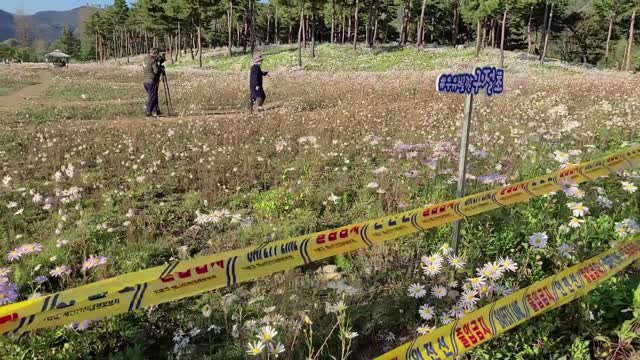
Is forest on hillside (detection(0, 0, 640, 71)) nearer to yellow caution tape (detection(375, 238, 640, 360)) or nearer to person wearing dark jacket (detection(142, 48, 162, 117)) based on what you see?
person wearing dark jacket (detection(142, 48, 162, 117))

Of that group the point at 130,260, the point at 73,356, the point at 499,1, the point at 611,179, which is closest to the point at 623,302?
the point at 611,179

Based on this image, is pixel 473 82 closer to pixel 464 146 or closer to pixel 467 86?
pixel 467 86

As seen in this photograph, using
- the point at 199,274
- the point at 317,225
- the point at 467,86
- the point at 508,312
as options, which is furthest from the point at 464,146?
the point at 199,274

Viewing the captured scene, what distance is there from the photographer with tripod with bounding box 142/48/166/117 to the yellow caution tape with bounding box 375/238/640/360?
13891mm

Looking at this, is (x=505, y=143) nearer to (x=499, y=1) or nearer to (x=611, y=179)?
(x=611, y=179)

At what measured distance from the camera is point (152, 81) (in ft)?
48.4

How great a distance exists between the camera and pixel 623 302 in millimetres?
3281

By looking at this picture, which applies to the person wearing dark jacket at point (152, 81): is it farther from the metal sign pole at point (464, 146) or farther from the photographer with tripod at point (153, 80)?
the metal sign pole at point (464, 146)

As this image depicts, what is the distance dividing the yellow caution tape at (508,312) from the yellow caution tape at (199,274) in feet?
2.09

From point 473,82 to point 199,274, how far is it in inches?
115

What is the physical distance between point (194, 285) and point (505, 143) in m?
6.49

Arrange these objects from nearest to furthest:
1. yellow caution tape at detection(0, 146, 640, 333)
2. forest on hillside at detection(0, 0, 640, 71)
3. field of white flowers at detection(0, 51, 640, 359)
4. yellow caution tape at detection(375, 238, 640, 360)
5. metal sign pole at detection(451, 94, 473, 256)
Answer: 1. yellow caution tape at detection(0, 146, 640, 333)
2. yellow caution tape at detection(375, 238, 640, 360)
3. field of white flowers at detection(0, 51, 640, 359)
4. metal sign pole at detection(451, 94, 473, 256)
5. forest on hillside at detection(0, 0, 640, 71)

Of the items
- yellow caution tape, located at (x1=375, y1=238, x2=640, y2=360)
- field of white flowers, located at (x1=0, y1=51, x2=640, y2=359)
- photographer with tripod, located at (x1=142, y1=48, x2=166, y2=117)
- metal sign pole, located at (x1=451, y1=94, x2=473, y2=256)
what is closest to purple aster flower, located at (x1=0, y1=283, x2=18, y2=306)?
field of white flowers, located at (x1=0, y1=51, x2=640, y2=359)

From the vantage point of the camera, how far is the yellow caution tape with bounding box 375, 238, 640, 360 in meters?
2.60
